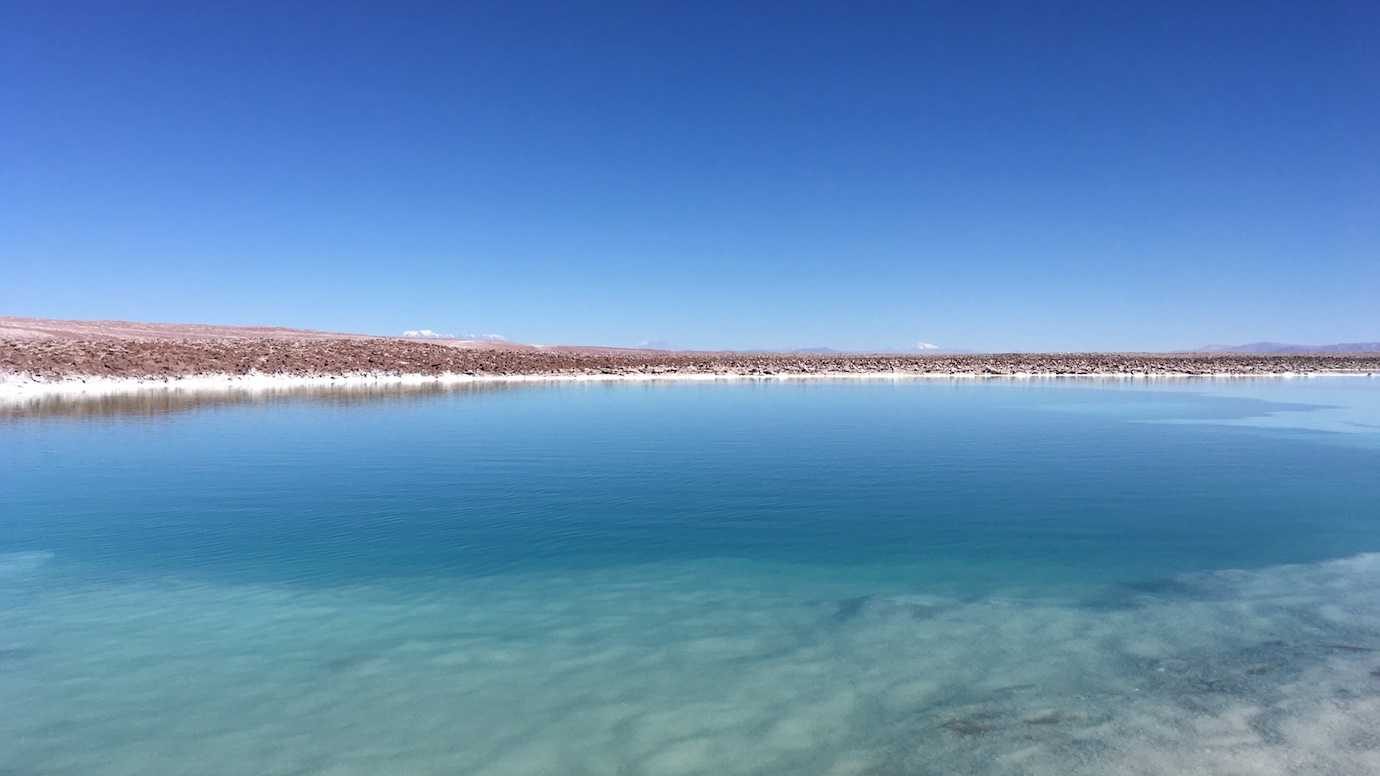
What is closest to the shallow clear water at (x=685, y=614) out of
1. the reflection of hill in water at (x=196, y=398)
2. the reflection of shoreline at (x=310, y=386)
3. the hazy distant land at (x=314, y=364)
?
the reflection of hill in water at (x=196, y=398)

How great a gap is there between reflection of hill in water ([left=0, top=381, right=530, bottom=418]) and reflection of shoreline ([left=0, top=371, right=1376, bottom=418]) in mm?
25

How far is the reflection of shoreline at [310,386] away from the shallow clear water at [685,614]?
1224 cm

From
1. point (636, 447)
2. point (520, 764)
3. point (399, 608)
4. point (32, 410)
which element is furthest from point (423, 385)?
point (520, 764)

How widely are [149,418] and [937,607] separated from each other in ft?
71.8

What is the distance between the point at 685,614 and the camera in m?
6.76

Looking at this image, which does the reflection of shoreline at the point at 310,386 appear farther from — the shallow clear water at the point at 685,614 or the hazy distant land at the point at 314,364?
the shallow clear water at the point at 685,614

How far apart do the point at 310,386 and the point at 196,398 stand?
8919mm

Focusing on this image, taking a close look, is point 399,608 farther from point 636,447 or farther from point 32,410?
point 32,410

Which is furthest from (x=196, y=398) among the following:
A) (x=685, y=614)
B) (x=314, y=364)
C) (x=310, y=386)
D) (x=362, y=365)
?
(x=685, y=614)

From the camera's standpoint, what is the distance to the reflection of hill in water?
2277 centimetres

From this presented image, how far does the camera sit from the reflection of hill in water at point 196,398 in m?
22.8

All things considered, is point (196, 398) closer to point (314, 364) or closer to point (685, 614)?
point (314, 364)

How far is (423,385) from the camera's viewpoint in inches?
1586

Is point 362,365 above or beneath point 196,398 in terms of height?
above
